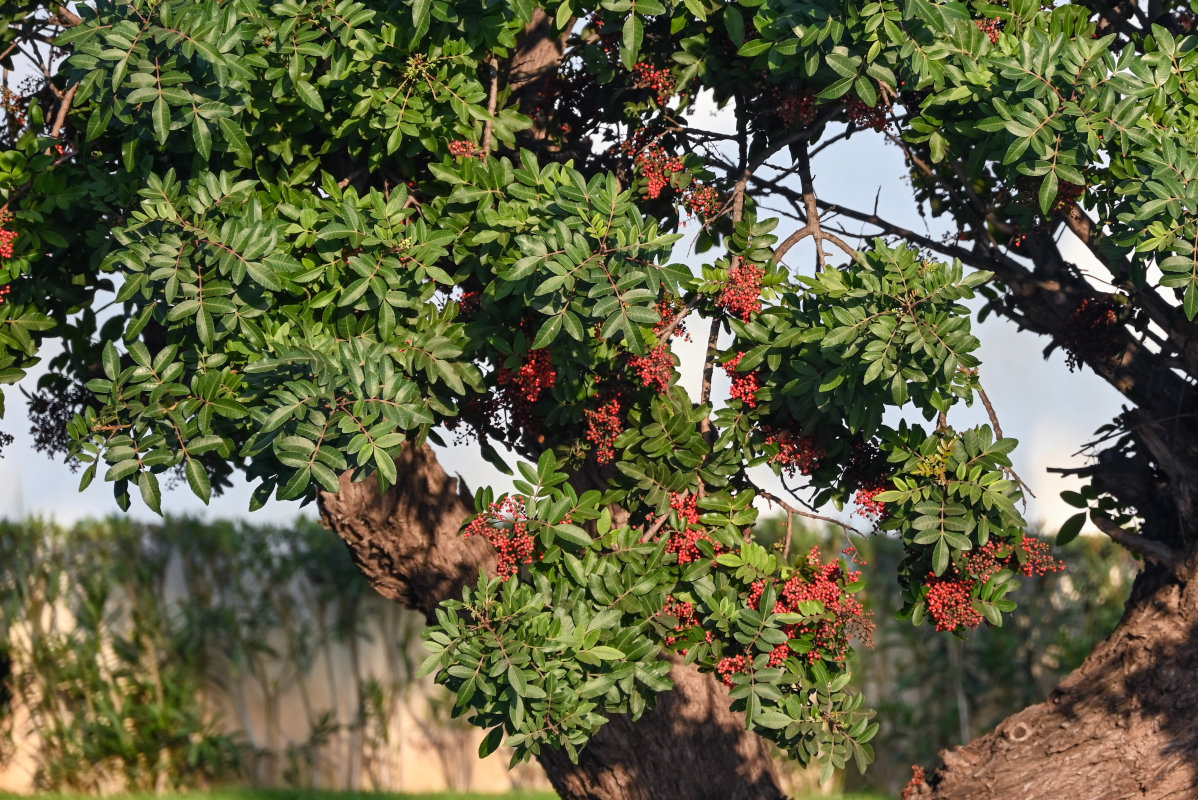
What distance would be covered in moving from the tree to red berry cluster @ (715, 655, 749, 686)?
0.01 m

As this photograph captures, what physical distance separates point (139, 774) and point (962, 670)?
679cm

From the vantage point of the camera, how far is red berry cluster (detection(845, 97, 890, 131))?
4270 millimetres

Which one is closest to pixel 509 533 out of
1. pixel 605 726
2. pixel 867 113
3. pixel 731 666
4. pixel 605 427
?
pixel 605 427

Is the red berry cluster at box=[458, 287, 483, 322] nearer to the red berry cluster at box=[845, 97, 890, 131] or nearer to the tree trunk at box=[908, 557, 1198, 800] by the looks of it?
the red berry cluster at box=[845, 97, 890, 131]

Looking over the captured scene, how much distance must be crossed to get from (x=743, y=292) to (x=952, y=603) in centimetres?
134

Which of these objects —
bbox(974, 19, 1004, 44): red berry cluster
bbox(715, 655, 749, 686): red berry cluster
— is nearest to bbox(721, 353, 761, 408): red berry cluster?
bbox(715, 655, 749, 686): red berry cluster

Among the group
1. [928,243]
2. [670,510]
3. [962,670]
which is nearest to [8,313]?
[670,510]

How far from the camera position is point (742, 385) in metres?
4.07

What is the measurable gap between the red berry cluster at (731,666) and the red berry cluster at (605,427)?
79 cm

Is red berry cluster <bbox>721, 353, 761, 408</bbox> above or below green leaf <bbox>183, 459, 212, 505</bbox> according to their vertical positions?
above

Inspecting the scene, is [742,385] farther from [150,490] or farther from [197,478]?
[150,490]

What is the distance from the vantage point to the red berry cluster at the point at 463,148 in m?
4.05

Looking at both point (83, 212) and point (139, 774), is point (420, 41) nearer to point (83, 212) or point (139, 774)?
point (83, 212)

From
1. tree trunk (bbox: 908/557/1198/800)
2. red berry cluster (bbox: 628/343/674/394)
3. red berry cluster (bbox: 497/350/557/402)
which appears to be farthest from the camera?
tree trunk (bbox: 908/557/1198/800)
